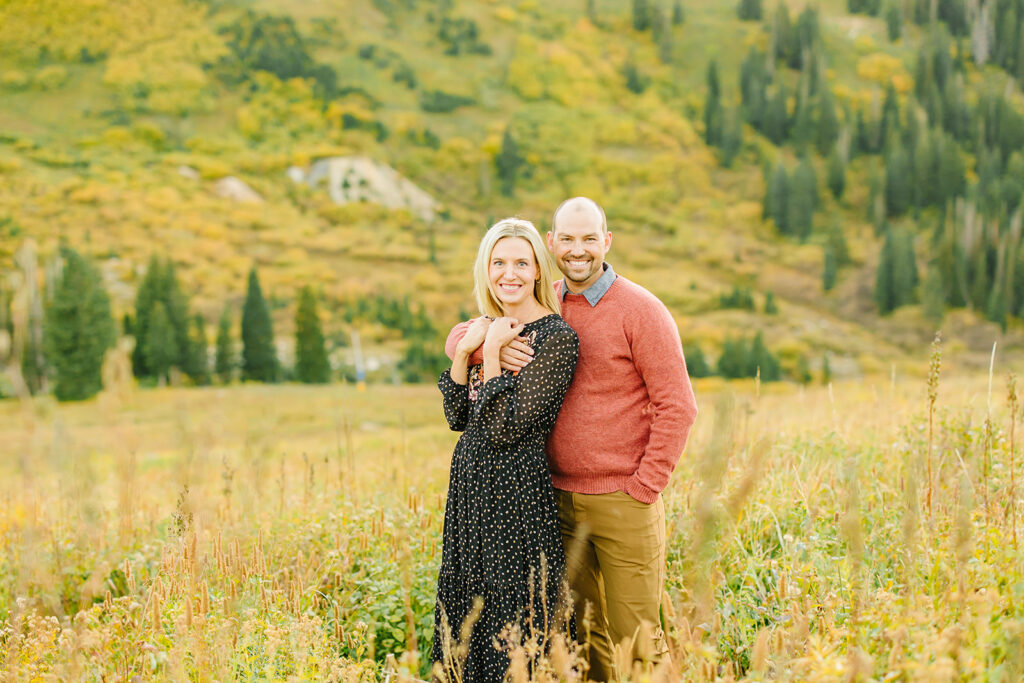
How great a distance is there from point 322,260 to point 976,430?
92590mm

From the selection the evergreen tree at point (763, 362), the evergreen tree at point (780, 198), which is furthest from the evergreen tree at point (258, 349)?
the evergreen tree at point (780, 198)

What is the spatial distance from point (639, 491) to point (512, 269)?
1.23 meters

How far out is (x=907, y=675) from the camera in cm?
213

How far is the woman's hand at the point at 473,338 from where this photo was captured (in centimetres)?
369

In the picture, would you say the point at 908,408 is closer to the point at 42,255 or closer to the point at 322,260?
the point at 42,255

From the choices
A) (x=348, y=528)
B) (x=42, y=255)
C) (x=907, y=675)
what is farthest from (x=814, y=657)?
(x=42, y=255)

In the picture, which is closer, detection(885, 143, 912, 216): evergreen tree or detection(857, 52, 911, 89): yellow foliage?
detection(885, 143, 912, 216): evergreen tree

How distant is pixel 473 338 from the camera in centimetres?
370

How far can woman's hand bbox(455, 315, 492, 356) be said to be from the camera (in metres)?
3.69

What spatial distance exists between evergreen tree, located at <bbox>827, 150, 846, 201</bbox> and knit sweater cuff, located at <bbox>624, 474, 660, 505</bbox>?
11910 centimetres

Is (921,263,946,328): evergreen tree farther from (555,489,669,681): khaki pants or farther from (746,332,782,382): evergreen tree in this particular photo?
(555,489,669,681): khaki pants

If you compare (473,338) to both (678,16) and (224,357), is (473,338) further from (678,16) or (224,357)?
(678,16)

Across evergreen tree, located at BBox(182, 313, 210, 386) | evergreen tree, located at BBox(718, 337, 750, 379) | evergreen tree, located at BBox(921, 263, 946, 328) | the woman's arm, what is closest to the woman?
the woman's arm

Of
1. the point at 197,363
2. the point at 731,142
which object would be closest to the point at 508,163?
the point at 731,142
